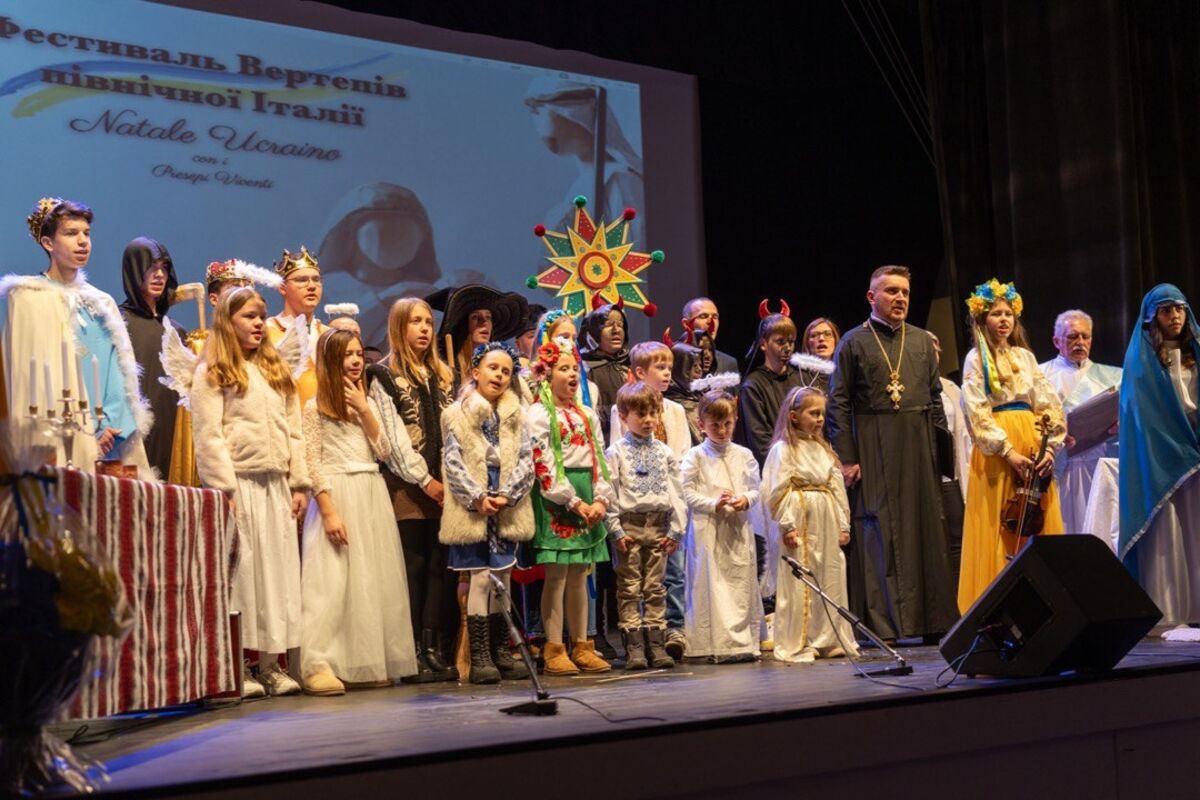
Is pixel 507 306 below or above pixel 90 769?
above

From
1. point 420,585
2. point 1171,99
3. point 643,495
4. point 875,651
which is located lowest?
point 875,651

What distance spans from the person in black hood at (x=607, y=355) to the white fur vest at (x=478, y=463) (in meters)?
1.38

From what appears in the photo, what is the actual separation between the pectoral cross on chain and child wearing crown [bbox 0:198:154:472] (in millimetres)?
3499

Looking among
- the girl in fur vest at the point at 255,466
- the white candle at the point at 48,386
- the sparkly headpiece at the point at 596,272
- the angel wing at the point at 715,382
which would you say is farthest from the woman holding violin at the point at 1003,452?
the white candle at the point at 48,386

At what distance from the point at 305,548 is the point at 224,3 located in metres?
3.89

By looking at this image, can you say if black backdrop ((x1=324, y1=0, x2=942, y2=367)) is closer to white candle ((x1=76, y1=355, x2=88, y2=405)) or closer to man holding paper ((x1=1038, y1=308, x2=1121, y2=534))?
man holding paper ((x1=1038, y1=308, x2=1121, y2=534))

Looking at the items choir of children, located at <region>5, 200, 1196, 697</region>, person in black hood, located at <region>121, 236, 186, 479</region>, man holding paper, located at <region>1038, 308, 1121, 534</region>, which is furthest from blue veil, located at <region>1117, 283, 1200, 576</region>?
person in black hood, located at <region>121, 236, 186, 479</region>

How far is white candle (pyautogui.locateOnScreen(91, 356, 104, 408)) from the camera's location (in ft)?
16.6

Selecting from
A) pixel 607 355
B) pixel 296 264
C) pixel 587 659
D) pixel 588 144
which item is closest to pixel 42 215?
pixel 296 264

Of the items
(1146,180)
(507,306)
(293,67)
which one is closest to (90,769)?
(507,306)

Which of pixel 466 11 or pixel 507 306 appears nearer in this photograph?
pixel 507 306

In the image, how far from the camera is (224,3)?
7695 mm

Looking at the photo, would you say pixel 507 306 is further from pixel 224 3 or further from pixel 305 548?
pixel 224 3

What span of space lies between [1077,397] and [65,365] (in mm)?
5547
